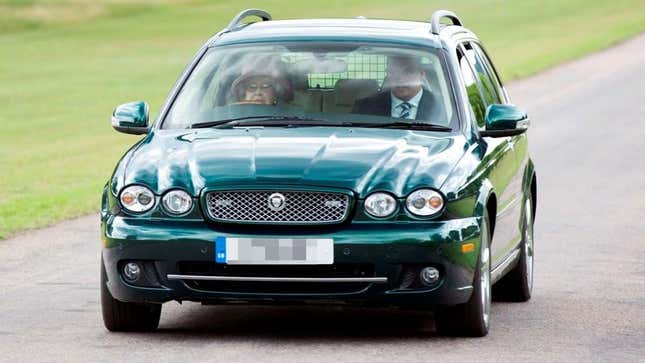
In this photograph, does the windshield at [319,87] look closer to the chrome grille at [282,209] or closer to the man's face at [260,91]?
the man's face at [260,91]

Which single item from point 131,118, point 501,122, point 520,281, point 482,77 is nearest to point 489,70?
point 482,77

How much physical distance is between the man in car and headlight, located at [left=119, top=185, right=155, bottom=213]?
1502 millimetres

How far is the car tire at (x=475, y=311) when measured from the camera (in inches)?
341

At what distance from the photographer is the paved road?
8347mm

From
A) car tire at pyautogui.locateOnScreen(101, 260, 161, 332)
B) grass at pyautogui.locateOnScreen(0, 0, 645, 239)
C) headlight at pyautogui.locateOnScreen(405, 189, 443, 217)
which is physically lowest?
grass at pyautogui.locateOnScreen(0, 0, 645, 239)

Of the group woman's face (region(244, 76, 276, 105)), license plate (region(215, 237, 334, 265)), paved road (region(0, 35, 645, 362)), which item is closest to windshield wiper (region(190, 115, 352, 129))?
woman's face (region(244, 76, 276, 105))

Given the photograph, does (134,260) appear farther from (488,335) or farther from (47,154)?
(47,154)

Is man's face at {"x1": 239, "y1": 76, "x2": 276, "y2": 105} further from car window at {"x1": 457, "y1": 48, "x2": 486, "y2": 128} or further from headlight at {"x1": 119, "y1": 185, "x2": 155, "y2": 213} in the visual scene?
headlight at {"x1": 119, "y1": 185, "x2": 155, "y2": 213}

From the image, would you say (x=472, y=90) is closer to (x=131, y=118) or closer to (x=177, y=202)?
(x=131, y=118)

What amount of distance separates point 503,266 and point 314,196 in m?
1.75

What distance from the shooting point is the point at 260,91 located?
966 cm

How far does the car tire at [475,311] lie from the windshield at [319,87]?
903mm

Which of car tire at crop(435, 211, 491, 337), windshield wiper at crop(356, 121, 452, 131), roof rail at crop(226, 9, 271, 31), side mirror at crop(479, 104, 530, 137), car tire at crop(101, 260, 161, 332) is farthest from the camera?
roof rail at crop(226, 9, 271, 31)

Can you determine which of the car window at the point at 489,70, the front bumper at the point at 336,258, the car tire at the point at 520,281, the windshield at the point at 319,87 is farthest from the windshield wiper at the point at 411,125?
the car window at the point at 489,70
